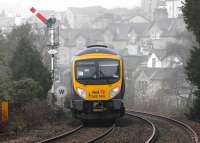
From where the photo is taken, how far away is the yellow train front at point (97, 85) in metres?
19.0

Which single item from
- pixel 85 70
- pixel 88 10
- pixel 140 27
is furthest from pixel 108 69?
pixel 88 10

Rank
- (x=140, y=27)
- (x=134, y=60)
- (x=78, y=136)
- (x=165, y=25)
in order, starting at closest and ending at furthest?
(x=78, y=136) → (x=134, y=60) → (x=165, y=25) → (x=140, y=27)

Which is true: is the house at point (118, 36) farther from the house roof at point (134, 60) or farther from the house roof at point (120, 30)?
the house roof at point (134, 60)

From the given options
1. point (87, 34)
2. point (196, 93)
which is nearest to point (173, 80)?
point (196, 93)

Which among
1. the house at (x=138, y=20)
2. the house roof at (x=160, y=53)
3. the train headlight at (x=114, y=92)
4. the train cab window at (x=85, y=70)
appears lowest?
the train headlight at (x=114, y=92)

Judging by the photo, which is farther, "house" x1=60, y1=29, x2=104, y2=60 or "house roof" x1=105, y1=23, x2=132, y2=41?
"house roof" x1=105, y1=23, x2=132, y2=41

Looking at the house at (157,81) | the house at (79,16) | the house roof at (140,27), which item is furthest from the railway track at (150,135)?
the house at (79,16)

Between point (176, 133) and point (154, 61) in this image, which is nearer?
point (176, 133)

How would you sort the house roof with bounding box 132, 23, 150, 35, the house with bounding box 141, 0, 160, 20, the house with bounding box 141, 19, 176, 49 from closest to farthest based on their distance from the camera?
1. the house with bounding box 141, 19, 176, 49
2. the house roof with bounding box 132, 23, 150, 35
3. the house with bounding box 141, 0, 160, 20

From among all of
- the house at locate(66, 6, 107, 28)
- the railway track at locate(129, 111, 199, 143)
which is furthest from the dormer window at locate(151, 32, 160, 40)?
the railway track at locate(129, 111, 199, 143)

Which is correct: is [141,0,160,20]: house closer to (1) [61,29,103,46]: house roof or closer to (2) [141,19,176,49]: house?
(2) [141,19,176,49]: house

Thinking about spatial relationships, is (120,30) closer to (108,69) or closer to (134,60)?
(134,60)

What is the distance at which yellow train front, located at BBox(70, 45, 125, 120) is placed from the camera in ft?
62.4

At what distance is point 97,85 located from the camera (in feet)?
62.5
